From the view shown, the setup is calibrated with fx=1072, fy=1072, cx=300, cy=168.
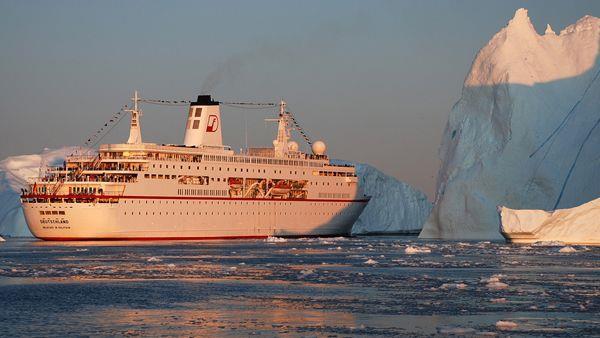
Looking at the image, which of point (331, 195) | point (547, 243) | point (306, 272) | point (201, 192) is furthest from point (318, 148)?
point (306, 272)

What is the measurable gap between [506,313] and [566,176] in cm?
3959

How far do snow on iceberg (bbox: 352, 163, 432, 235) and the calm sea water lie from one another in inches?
1839

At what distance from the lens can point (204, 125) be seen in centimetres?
7350

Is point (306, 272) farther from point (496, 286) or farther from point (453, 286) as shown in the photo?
point (496, 286)

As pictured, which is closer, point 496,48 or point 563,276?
point 563,276

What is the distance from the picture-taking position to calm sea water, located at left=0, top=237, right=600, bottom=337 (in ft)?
71.0

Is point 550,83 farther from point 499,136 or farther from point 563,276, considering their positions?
point 563,276

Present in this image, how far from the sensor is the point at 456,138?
219 feet

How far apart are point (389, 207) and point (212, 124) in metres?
25.3

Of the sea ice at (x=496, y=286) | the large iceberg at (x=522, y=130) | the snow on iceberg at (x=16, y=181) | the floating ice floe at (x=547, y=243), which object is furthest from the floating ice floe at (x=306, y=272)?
the snow on iceberg at (x=16, y=181)

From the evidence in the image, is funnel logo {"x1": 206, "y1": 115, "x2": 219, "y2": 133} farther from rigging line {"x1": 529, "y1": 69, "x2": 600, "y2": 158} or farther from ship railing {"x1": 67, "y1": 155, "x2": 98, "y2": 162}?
rigging line {"x1": 529, "y1": 69, "x2": 600, "y2": 158}

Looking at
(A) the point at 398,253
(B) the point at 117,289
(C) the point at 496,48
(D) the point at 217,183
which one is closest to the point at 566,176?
(C) the point at 496,48

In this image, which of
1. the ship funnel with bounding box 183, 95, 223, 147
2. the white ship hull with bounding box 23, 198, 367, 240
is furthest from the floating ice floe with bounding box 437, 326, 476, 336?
the ship funnel with bounding box 183, 95, 223, 147

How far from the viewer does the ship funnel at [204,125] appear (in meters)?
73.2
